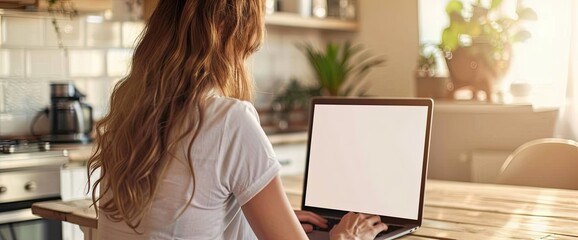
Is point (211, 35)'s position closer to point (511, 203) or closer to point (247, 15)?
point (247, 15)

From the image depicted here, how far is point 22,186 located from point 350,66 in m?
2.27

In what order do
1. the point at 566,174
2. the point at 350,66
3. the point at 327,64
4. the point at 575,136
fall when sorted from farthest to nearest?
the point at 350,66 < the point at 327,64 < the point at 575,136 < the point at 566,174

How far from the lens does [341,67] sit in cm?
443

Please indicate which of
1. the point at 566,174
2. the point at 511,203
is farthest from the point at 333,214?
the point at 566,174

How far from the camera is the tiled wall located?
342 centimetres

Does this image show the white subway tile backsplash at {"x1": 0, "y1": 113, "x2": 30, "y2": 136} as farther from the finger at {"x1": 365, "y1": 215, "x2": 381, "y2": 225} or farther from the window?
the window

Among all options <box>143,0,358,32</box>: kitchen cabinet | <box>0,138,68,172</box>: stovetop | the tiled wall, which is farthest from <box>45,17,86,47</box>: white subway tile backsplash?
<box>143,0,358,32</box>: kitchen cabinet

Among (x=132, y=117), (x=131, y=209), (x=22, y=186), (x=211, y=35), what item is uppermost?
A: (x=211, y=35)

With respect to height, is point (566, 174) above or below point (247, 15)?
below

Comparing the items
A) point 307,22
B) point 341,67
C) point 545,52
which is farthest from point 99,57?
point 545,52

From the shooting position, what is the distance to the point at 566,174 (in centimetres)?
281

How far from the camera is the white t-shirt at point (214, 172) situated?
4.67 feet

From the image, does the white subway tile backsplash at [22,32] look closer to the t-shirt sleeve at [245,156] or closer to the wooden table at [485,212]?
the wooden table at [485,212]

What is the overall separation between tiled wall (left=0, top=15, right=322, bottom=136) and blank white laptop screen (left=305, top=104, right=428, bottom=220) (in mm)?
1611
